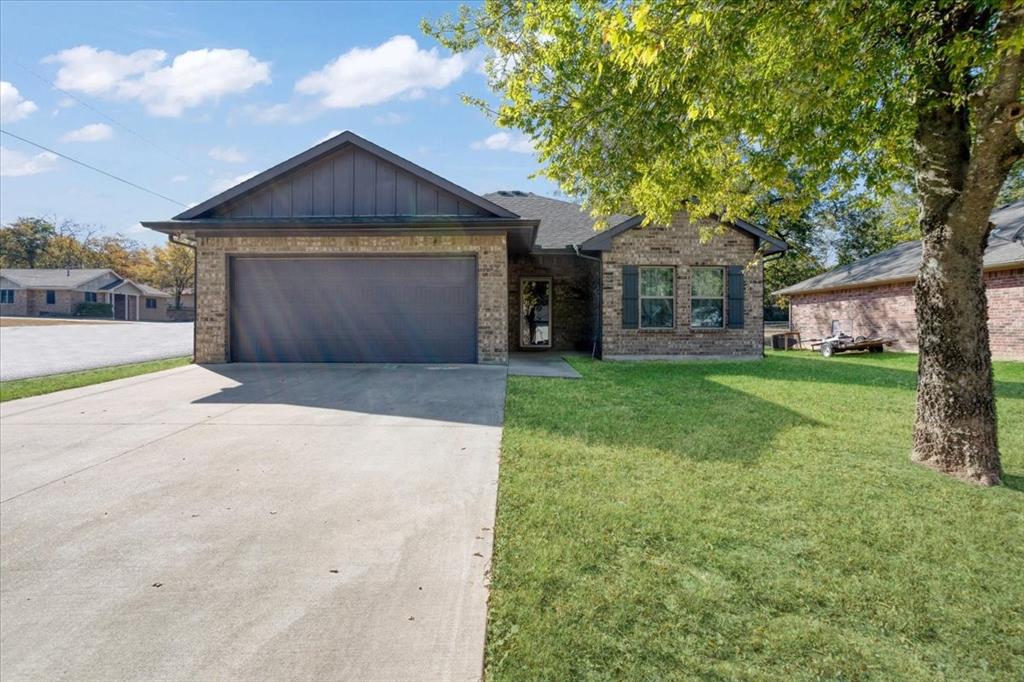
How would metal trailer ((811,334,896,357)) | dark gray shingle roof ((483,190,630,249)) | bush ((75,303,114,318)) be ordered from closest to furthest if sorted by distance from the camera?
dark gray shingle roof ((483,190,630,249)) < metal trailer ((811,334,896,357)) < bush ((75,303,114,318))

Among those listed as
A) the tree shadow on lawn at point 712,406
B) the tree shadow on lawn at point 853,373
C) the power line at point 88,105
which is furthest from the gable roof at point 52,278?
the tree shadow on lawn at point 853,373

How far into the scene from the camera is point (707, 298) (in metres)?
13.2

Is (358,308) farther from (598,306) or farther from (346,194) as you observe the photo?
(598,306)

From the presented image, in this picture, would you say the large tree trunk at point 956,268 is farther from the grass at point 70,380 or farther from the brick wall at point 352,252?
the grass at point 70,380

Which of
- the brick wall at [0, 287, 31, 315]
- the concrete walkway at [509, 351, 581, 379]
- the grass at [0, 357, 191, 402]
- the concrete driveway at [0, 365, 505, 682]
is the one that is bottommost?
the concrete driveway at [0, 365, 505, 682]

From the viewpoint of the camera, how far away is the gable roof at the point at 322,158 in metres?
10.8

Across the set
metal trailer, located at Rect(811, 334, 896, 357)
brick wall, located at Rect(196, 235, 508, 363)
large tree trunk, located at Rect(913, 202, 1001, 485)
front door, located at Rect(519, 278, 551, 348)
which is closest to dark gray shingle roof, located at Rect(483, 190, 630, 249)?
front door, located at Rect(519, 278, 551, 348)

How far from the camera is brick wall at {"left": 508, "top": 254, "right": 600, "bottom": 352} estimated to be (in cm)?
1490

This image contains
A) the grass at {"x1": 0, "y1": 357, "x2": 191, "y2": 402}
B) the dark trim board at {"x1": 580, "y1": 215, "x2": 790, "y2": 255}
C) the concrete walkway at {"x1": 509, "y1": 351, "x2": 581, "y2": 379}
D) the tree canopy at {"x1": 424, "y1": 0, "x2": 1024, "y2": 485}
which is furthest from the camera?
the dark trim board at {"x1": 580, "y1": 215, "x2": 790, "y2": 255}

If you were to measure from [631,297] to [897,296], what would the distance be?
1072cm

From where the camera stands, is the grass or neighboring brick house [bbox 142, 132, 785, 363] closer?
the grass

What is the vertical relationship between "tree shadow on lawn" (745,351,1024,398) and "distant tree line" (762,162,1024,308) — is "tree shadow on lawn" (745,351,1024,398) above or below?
below

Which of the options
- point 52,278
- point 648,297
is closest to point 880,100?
point 648,297

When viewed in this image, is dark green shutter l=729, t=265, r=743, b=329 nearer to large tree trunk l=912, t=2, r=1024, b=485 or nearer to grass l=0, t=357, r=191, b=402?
large tree trunk l=912, t=2, r=1024, b=485
